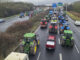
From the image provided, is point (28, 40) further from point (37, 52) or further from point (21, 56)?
point (21, 56)

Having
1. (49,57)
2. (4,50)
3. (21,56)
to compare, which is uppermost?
(21,56)

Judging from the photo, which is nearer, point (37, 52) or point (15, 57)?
point (15, 57)

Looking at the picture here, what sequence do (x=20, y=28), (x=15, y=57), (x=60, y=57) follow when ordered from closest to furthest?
(x=15, y=57) → (x=60, y=57) → (x=20, y=28)

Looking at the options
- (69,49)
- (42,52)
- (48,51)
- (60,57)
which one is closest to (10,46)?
(42,52)

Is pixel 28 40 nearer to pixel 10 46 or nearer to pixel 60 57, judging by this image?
pixel 10 46

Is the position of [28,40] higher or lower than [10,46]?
higher

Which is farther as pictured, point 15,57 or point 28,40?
point 28,40

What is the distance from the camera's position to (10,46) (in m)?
14.0

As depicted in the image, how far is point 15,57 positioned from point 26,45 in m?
4.23

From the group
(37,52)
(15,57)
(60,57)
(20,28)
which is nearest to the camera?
(15,57)

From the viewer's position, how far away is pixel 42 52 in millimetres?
13266

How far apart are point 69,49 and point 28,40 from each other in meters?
6.59

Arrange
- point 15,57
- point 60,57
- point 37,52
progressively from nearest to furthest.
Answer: point 15,57
point 60,57
point 37,52

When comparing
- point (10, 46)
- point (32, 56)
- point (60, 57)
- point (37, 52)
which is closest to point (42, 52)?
point (37, 52)
